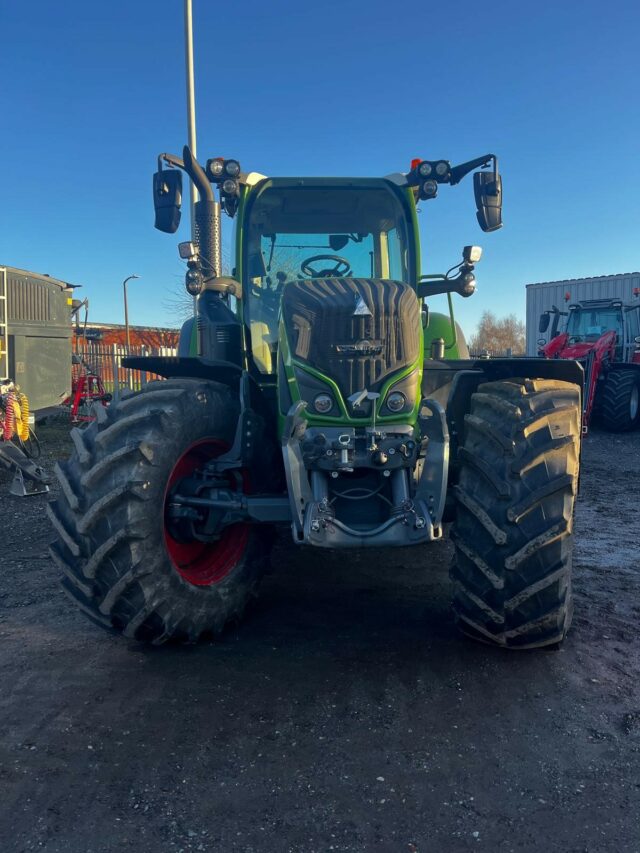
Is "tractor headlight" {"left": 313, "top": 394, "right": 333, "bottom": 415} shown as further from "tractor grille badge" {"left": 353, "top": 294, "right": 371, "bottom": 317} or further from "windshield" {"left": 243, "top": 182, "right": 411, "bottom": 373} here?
"windshield" {"left": 243, "top": 182, "right": 411, "bottom": 373}

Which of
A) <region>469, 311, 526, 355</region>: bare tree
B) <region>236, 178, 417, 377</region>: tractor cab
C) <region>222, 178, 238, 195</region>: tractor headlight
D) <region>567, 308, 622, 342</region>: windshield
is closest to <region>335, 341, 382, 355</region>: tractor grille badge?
<region>236, 178, 417, 377</region>: tractor cab

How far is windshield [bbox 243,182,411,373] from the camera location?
4.78 metres

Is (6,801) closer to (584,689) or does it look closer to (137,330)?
(584,689)

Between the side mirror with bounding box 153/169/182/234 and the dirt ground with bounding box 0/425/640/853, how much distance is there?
2.61m

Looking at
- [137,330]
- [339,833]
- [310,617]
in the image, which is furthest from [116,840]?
[137,330]

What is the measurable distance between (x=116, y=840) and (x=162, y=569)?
1266 mm

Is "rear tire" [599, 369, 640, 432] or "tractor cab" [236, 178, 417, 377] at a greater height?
"tractor cab" [236, 178, 417, 377]

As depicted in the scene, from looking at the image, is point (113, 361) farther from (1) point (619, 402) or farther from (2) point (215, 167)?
(2) point (215, 167)

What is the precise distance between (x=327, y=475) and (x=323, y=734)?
3.96 feet

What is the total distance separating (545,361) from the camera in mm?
3988

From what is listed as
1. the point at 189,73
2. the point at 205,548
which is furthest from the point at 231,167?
the point at 189,73

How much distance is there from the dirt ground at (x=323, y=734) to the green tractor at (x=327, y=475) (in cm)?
27

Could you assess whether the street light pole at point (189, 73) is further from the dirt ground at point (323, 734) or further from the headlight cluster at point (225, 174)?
the dirt ground at point (323, 734)

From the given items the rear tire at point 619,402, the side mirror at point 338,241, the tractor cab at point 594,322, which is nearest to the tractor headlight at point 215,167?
the side mirror at point 338,241
